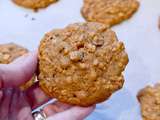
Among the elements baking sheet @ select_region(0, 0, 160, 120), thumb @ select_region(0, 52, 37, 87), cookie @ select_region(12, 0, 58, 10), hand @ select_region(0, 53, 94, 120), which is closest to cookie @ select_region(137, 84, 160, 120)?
baking sheet @ select_region(0, 0, 160, 120)

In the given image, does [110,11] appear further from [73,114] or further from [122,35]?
[73,114]

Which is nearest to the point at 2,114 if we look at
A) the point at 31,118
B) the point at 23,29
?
the point at 31,118

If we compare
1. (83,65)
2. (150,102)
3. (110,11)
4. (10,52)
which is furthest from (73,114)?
(110,11)

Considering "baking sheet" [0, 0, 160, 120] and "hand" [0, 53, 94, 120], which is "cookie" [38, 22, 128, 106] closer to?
"hand" [0, 53, 94, 120]

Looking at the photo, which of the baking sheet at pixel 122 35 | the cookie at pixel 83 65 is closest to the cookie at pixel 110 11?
the baking sheet at pixel 122 35

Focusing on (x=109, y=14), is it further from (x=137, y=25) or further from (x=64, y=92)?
(x=64, y=92)
